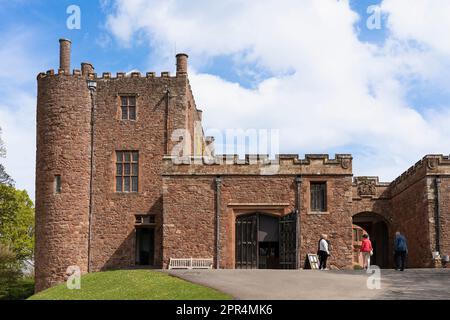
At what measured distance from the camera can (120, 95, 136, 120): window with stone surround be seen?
3409 cm

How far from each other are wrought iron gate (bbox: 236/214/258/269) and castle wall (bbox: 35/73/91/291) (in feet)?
26.2

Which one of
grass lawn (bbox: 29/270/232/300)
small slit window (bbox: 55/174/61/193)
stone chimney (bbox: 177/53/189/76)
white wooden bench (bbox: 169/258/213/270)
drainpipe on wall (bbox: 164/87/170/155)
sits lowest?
grass lawn (bbox: 29/270/232/300)

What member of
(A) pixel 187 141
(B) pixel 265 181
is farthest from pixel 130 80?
(B) pixel 265 181

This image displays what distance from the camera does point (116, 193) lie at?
109 feet

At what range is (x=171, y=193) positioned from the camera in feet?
98.8

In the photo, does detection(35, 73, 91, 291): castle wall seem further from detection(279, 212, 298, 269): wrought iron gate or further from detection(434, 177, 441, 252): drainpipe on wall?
detection(434, 177, 441, 252): drainpipe on wall

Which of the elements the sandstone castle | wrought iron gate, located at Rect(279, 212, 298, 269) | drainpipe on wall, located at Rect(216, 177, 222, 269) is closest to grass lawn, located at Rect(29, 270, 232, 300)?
drainpipe on wall, located at Rect(216, 177, 222, 269)

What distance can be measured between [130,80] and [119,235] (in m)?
7.83

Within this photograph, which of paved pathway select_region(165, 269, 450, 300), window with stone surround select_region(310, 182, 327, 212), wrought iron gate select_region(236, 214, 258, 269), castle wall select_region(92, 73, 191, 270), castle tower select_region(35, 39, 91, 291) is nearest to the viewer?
paved pathway select_region(165, 269, 450, 300)

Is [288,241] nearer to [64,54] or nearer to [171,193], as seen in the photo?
[171,193]

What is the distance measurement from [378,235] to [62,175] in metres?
19.4

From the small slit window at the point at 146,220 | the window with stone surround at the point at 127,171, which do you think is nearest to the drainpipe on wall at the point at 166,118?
the window with stone surround at the point at 127,171

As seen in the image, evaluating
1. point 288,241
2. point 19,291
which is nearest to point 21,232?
point 19,291
